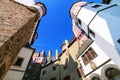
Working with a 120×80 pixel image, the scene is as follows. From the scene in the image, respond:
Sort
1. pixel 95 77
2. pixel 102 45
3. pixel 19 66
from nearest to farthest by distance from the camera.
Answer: pixel 102 45, pixel 95 77, pixel 19 66

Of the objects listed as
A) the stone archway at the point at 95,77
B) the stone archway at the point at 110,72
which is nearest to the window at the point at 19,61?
the stone archway at the point at 95,77

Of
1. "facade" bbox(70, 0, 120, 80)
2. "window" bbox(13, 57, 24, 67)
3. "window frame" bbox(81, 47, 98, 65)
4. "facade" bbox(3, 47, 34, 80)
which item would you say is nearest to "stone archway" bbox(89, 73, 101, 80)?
"facade" bbox(70, 0, 120, 80)

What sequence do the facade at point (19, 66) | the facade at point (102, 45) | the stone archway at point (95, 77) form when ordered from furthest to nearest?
the facade at point (19, 66) → the stone archway at point (95, 77) → the facade at point (102, 45)

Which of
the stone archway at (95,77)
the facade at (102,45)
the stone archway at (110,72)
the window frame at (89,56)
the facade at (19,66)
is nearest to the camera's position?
the facade at (102,45)

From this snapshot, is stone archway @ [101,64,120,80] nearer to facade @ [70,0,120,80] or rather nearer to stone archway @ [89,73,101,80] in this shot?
facade @ [70,0,120,80]

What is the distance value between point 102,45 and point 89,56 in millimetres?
2802

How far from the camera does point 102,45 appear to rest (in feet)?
32.8

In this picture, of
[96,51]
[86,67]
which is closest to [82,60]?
[86,67]

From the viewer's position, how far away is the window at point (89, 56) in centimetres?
1198

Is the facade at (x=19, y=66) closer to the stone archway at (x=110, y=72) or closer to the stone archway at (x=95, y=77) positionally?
the stone archway at (x=95, y=77)

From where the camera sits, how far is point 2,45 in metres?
3.07

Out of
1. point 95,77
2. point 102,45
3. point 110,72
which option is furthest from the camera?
point 95,77

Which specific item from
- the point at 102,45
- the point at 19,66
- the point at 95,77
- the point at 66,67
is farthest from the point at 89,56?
the point at 19,66

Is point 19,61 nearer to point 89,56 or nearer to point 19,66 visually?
point 19,66
